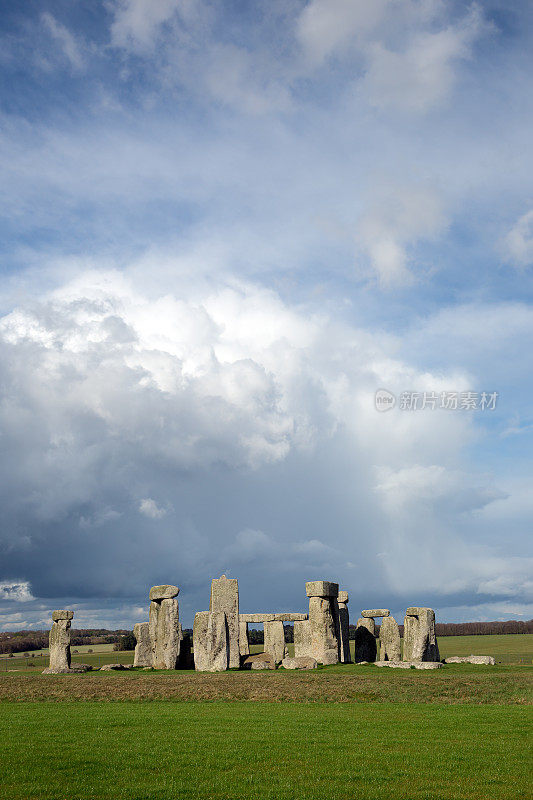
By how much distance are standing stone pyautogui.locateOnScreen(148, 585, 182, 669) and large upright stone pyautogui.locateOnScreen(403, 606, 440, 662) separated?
11025 millimetres

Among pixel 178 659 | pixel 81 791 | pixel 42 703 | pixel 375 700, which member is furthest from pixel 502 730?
pixel 178 659

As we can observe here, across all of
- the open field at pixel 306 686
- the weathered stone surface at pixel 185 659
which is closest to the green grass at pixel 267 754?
the open field at pixel 306 686

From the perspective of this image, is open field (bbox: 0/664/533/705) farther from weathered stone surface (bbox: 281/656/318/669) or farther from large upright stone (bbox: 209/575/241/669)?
large upright stone (bbox: 209/575/241/669)

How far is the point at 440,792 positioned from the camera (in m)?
9.94

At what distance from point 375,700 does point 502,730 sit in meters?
6.24

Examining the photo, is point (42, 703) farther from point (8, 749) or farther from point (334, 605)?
point (334, 605)

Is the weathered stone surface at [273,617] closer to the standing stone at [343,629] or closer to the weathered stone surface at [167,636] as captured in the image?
the standing stone at [343,629]

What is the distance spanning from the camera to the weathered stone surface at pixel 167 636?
33.6 metres

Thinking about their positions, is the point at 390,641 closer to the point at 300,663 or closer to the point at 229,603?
the point at 300,663

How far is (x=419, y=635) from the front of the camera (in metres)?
33.2

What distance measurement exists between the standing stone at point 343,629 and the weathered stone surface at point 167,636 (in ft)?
27.1

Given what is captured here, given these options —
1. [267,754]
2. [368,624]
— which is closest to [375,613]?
[368,624]

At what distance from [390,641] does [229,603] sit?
903cm

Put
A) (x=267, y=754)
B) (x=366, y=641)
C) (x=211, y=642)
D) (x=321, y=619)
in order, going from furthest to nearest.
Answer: (x=366, y=641)
(x=321, y=619)
(x=211, y=642)
(x=267, y=754)
